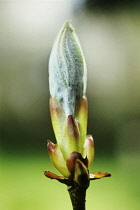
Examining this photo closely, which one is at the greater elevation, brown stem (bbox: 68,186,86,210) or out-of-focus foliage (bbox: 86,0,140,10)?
out-of-focus foliage (bbox: 86,0,140,10)

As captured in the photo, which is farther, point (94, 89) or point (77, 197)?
point (94, 89)

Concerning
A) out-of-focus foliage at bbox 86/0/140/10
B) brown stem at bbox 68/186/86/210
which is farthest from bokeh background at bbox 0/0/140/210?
brown stem at bbox 68/186/86/210

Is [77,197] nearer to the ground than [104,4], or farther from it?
nearer to the ground

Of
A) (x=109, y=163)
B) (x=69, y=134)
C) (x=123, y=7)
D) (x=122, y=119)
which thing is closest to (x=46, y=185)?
(x=109, y=163)

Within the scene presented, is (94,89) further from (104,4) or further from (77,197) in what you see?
(77,197)

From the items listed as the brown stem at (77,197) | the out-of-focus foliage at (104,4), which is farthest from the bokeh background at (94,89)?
the brown stem at (77,197)

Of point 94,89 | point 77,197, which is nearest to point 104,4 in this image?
point 94,89

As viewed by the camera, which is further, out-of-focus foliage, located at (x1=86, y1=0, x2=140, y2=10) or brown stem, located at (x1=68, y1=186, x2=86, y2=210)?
out-of-focus foliage, located at (x1=86, y1=0, x2=140, y2=10)

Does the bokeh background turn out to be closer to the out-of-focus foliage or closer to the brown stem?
the out-of-focus foliage

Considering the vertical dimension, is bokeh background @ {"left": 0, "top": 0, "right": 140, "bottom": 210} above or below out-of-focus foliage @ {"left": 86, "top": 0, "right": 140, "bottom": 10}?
below

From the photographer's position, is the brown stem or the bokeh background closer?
the brown stem

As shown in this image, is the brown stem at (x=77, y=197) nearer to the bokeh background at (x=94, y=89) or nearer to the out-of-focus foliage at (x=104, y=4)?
the bokeh background at (x=94, y=89)
